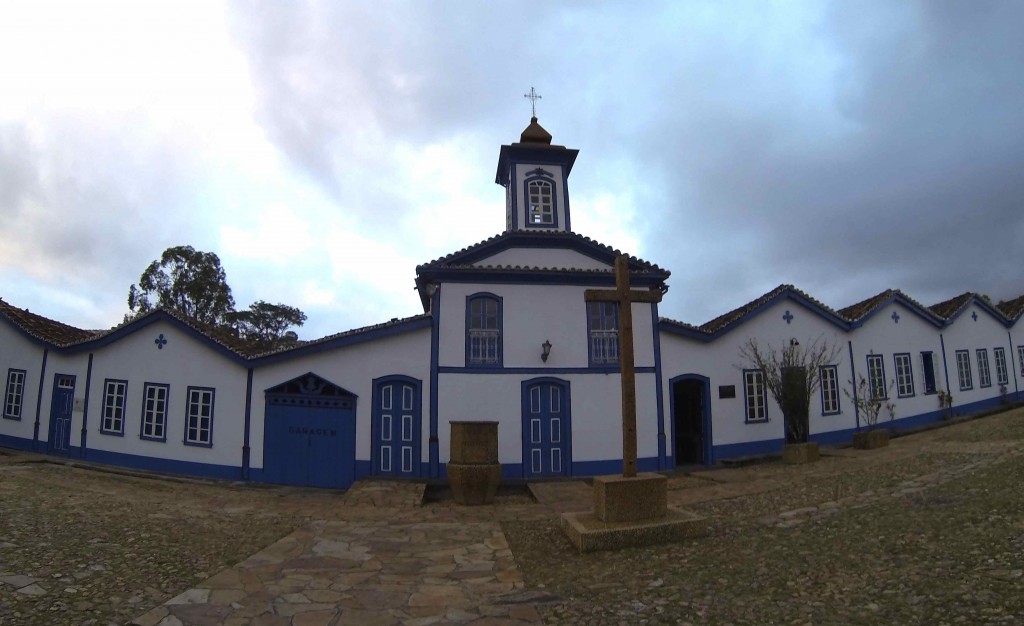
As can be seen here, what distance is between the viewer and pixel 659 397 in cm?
1351

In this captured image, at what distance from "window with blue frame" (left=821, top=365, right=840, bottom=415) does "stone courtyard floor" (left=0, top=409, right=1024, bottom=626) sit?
522 centimetres

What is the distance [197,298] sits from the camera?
3256 cm

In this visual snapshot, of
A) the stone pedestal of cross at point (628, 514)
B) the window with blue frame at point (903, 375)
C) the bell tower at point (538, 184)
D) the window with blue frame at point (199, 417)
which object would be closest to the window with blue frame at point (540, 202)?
the bell tower at point (538, 184)


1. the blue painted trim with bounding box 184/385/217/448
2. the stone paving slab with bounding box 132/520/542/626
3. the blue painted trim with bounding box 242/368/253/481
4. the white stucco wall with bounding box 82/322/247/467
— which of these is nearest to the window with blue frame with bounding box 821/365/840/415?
the stone paving slab with bounding box 132/520/542/626

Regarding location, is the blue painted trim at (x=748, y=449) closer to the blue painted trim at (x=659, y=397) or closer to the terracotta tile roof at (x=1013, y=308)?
the blue painted trim at (x=659, y=397)

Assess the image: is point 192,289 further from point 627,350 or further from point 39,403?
point 627,350

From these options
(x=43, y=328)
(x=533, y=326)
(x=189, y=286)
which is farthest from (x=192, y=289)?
(x=533, y=326)

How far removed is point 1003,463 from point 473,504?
8421mm

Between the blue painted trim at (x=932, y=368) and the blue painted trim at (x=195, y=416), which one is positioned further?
the blue painted trim at (x=932, y=368)

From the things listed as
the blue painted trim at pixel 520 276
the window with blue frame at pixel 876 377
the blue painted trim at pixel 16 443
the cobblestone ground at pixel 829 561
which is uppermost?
the blue painted trim at pixel 520 276

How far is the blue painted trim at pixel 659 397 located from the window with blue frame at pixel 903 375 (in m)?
8.93

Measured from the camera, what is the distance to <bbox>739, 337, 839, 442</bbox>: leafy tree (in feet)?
44.8

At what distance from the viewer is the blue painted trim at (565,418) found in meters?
12.8

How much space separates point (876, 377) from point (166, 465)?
64.0 feet
